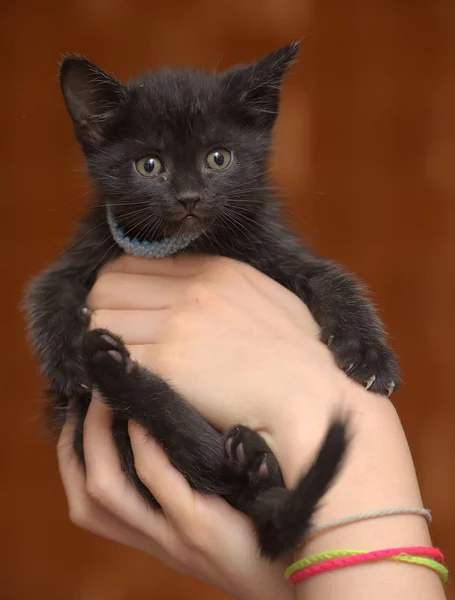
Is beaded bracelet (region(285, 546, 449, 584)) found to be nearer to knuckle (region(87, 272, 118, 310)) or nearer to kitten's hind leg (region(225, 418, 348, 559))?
kitten's hind leg (region(225, 418, 348, 559))

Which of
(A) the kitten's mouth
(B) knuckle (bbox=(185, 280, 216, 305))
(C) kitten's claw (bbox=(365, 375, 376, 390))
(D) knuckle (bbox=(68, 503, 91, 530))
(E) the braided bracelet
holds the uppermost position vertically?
(A) the kitten's mouth

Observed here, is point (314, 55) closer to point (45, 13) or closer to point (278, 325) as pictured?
point (45, 13)

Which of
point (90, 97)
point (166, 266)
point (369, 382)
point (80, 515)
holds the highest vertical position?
point (90, 97)

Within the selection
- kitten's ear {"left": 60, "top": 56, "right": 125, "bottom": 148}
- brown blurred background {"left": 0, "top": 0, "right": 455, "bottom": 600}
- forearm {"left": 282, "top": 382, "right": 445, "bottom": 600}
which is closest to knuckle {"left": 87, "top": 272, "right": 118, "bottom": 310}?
kitten's ear {"left": 60, "top": 56, "right": 125, "bottom": 148}

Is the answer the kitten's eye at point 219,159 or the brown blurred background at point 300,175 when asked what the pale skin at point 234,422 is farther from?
the brown blurred background at point 300,175

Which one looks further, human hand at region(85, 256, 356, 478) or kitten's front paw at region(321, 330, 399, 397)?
kitten's front paw at region(321, 330, 399, 397)

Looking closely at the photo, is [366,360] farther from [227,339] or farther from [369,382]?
[227,339]

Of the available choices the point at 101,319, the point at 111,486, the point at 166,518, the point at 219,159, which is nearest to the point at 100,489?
the point at 111,486
